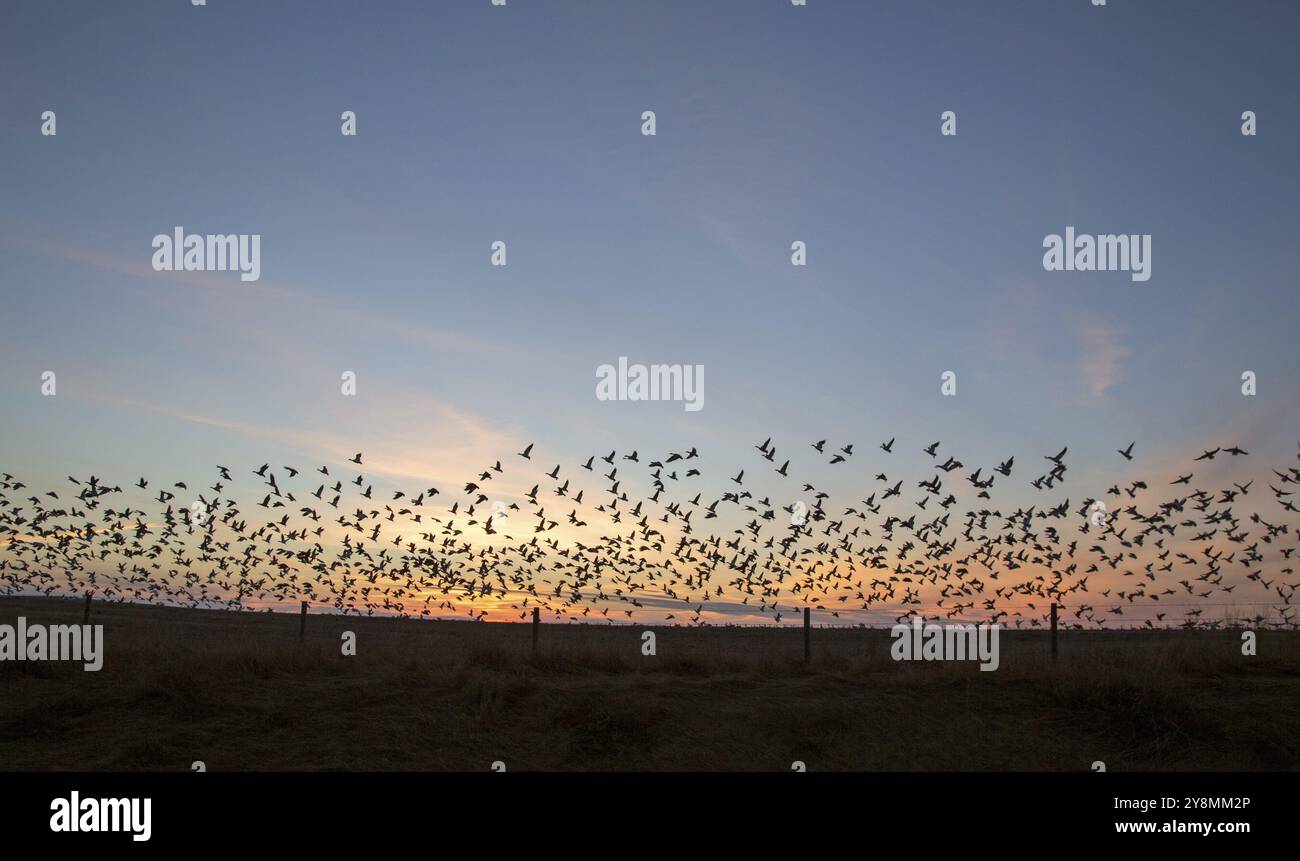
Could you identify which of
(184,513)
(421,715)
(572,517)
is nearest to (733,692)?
(421,715)

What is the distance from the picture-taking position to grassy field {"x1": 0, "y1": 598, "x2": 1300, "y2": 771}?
14234 mm

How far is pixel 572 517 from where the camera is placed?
104ft

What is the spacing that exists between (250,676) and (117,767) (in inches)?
240

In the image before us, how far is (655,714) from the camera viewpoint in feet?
52.9

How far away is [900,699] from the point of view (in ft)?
56.6

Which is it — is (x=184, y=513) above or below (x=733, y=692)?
above

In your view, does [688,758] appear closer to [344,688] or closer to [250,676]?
[344,688]

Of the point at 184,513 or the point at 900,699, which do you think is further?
the point at 184,513

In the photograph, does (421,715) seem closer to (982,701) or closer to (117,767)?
(117,767)

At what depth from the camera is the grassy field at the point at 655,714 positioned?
14234mm
